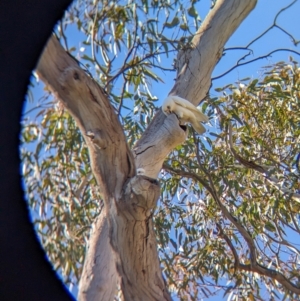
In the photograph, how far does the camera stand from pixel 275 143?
328cm

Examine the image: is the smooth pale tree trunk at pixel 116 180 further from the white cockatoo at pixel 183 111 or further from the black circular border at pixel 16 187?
the white cockatoo at pixel 183 111

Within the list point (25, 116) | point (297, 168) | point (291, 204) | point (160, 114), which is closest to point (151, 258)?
point (25, 116)

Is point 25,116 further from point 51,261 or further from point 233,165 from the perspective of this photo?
point 233,165

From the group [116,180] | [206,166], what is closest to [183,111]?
[116,180]

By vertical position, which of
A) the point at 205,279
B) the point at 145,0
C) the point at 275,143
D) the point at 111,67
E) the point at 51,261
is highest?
the point at 275,143

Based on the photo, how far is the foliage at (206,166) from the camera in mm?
2039

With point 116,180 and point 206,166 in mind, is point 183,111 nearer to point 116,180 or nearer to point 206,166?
point 116,180

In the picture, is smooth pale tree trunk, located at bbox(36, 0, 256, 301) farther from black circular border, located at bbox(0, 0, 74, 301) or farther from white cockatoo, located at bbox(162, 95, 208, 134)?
white cockatoo, located at bbox(162, 95, 208, 134)

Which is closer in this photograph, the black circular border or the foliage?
the black circular border

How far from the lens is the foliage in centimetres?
204

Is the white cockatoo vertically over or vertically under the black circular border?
over

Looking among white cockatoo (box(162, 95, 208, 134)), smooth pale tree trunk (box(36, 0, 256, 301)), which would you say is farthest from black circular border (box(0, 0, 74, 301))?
white cockatoo (box(162, 95, 208, 134))

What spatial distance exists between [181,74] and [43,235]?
1083 millimetres

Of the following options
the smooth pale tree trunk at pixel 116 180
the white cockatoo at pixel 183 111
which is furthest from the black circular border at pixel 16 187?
the white cockatoo at pixel 183 111
